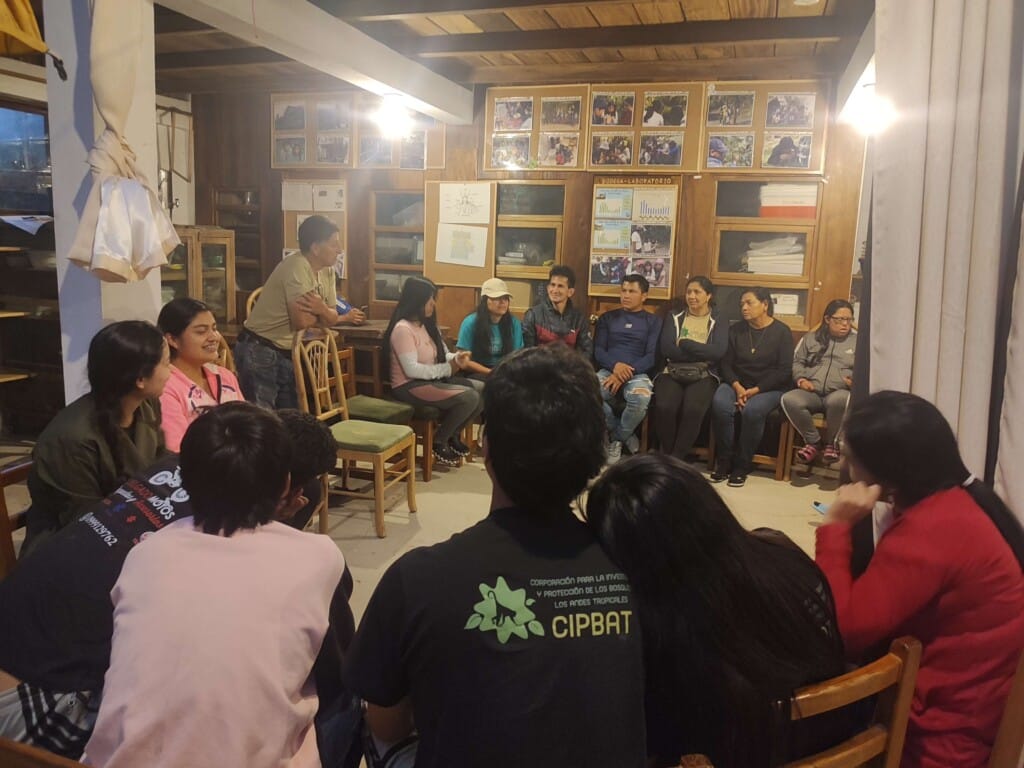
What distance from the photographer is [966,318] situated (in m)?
1.52

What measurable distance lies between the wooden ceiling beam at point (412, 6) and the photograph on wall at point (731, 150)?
155 cm

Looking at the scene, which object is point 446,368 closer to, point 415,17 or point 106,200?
point 415,17

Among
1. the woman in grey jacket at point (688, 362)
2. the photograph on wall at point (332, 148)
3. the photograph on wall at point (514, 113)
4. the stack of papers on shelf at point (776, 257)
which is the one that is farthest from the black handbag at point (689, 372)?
the photograph on wall at point (332, 148)

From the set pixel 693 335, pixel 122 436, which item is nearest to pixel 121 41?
pixel 122 436

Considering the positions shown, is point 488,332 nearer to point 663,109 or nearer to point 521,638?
point 663,109

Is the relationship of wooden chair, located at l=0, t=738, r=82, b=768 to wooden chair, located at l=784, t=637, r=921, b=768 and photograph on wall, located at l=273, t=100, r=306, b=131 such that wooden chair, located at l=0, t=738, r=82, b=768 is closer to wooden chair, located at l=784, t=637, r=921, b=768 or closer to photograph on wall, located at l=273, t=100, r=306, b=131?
wooden chair, located at l=784, t=637, r=921, b=768

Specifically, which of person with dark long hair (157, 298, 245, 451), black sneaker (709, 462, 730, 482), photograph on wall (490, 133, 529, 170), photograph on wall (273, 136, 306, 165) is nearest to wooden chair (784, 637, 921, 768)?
person with dark long hair (157, 298, 245, 451)

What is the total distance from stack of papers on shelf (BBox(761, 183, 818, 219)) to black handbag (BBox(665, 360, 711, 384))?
1.11 meters

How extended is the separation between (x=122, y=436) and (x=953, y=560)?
183 cm

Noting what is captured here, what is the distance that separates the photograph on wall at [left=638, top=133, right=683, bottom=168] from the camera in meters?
4.80

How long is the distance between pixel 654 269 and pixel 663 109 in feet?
3.35

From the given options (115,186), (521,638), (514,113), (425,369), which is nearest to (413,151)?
(514,113)

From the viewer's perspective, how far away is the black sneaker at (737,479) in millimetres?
4137

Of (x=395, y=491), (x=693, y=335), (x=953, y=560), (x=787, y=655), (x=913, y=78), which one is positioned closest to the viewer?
(x=787, y=655)
